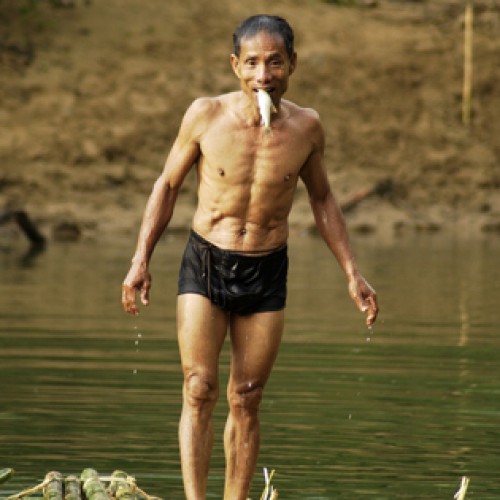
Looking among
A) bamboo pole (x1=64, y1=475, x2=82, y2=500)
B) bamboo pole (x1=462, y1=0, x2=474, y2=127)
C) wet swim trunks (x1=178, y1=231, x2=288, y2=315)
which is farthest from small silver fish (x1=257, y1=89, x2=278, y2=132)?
bamboo pole (x1=462, y1=0, x2=474, y2=127)

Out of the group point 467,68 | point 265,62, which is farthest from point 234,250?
point 467,68

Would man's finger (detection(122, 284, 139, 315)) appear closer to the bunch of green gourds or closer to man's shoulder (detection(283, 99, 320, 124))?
the bunch of green gourds

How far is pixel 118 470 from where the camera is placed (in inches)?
318

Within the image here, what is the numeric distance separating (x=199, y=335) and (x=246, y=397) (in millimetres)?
382

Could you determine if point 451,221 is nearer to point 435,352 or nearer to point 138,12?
point 138,12

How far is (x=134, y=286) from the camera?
7.29 metres

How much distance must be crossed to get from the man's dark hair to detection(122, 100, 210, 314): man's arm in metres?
0.36

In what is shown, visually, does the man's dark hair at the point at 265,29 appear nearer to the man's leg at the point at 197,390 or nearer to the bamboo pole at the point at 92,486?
the man's leg at the point at 197,390

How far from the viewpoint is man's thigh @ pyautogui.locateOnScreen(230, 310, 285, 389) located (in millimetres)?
7449

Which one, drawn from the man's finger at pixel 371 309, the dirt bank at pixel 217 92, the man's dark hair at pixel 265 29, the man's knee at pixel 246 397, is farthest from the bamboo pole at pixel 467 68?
the man's knee at pixel 246 397

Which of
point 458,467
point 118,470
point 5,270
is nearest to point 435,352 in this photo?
point 458,467

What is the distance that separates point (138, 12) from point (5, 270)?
1478 centimetres

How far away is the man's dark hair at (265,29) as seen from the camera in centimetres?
727

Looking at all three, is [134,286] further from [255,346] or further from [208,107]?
[208,107]
